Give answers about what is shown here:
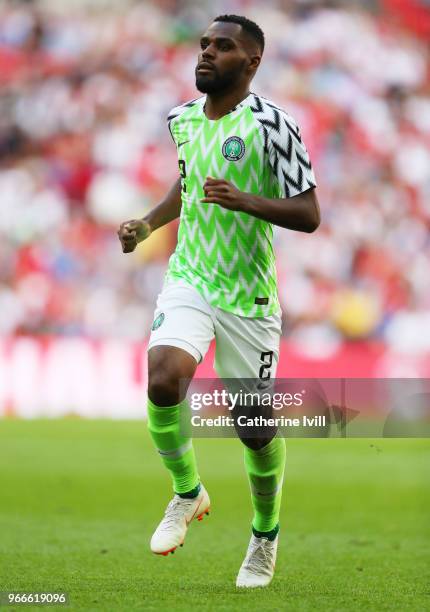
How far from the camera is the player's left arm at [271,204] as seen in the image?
16.3 feet

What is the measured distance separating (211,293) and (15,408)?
1130 cm

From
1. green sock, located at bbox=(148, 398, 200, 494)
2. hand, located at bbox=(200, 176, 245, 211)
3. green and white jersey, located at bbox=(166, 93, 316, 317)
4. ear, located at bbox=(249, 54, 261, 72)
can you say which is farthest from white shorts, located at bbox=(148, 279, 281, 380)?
ear, located at bbox=(249, 54, 261, 72)

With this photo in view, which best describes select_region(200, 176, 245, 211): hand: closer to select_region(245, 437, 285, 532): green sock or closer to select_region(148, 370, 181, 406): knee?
select_region(148, 370, 181, 406): knee

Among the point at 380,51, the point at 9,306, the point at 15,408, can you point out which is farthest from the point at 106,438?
the point at 380,51

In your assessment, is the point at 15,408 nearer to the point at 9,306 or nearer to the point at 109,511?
the point at 9,306

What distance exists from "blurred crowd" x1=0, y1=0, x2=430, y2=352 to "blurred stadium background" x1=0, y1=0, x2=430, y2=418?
3 centimetres

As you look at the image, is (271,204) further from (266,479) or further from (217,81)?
(266,479)

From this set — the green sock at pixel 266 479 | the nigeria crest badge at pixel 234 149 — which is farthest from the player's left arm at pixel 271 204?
the green sock at pixel 266 479

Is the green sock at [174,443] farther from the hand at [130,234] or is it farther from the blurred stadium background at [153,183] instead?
the blurred stadium background at [153,183]

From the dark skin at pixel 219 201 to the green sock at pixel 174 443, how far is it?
9cm

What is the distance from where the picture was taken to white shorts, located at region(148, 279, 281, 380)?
17.6 feet

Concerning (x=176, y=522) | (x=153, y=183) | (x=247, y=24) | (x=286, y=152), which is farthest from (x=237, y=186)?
(x=153, y=183)

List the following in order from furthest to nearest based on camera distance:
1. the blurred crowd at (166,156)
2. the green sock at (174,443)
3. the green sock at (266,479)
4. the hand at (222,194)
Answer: the blurred crowd at (166,156) < the green sock at (266,479) < the green sock at (174,443) < the hand at (222,194)

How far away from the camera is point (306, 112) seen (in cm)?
1991
